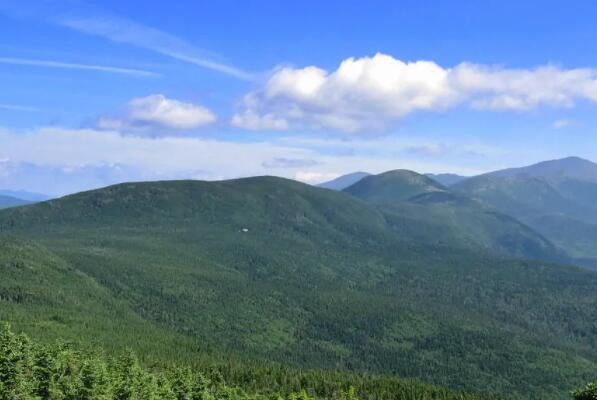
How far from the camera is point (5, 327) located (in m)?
115

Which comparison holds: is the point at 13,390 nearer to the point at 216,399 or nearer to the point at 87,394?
the point at 87,394

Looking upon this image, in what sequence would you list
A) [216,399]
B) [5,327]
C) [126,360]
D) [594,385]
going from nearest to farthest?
[594,385]
[5,327]
[216,399]
[126,360]

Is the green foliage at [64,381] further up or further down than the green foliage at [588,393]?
further down

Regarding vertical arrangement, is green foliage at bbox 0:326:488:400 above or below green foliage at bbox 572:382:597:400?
below

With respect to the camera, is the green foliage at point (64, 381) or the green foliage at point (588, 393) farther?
the green foliage at point (64, 381)

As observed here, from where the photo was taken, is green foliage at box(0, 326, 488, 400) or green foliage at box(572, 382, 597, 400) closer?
green foliage at box(572, 382, 597, 400)

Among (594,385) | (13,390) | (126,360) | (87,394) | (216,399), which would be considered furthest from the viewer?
(126,360)

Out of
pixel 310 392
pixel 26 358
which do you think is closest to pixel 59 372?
pixel 26 358

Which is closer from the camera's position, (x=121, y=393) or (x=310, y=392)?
(x=121, y=393)

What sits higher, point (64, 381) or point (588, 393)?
point (588, 393)

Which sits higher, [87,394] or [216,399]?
[87,394]

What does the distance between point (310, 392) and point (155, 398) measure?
98453 mm

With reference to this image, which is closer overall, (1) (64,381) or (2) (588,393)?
(2) (588,393)

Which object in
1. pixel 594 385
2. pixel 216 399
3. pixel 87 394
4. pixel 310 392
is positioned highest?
pixel 594 385
